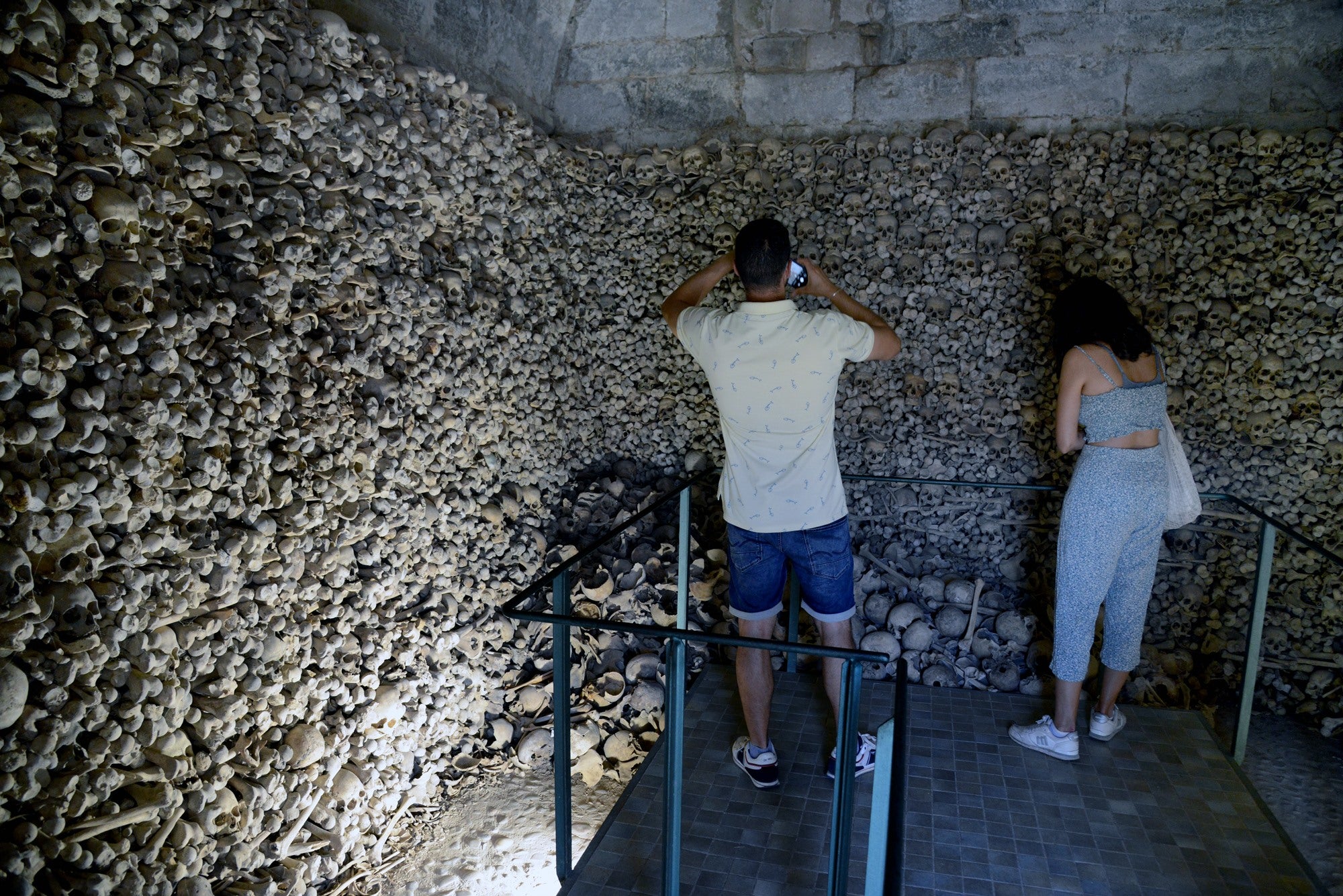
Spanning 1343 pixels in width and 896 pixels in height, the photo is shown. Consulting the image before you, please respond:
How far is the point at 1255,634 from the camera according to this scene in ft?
8.39

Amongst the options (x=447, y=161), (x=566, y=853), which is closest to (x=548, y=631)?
(x=566, y=853)

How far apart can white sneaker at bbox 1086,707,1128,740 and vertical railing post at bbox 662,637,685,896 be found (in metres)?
1.64

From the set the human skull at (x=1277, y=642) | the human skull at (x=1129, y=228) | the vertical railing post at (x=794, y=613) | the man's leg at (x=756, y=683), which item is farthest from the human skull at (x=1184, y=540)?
the man's leg at (x=756, y=683)

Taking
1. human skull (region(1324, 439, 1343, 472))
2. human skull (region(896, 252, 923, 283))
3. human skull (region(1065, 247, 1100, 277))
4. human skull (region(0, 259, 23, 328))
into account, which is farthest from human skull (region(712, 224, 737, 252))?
human skull (region(0, 259, 23, 328))

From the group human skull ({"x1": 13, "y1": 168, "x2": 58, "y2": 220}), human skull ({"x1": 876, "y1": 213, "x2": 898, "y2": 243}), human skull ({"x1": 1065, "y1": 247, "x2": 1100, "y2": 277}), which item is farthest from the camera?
human skull ({"x1": 876, "y1": 213, "x2": 898, "y2": 243})

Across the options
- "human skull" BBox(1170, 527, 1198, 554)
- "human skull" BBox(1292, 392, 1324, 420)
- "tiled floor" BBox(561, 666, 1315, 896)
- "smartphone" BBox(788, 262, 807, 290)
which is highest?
"smartphone" BBox(788, 262, 807, 290)

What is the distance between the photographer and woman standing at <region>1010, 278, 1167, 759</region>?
2.38 m

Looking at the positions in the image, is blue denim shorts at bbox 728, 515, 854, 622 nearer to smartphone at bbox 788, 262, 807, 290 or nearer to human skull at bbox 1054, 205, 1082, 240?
smartphone at bbox 788, 262, 807, 290

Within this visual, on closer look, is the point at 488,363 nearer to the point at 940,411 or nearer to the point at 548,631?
the point at 548,631

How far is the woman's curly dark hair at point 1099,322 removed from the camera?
2.36 meters

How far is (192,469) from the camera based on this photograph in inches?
73.7

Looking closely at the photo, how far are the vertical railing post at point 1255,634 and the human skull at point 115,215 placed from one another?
3.17m

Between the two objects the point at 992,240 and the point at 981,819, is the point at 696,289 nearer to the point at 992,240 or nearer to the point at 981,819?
the point at 992,240

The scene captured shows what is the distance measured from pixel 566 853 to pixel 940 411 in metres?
2.33
